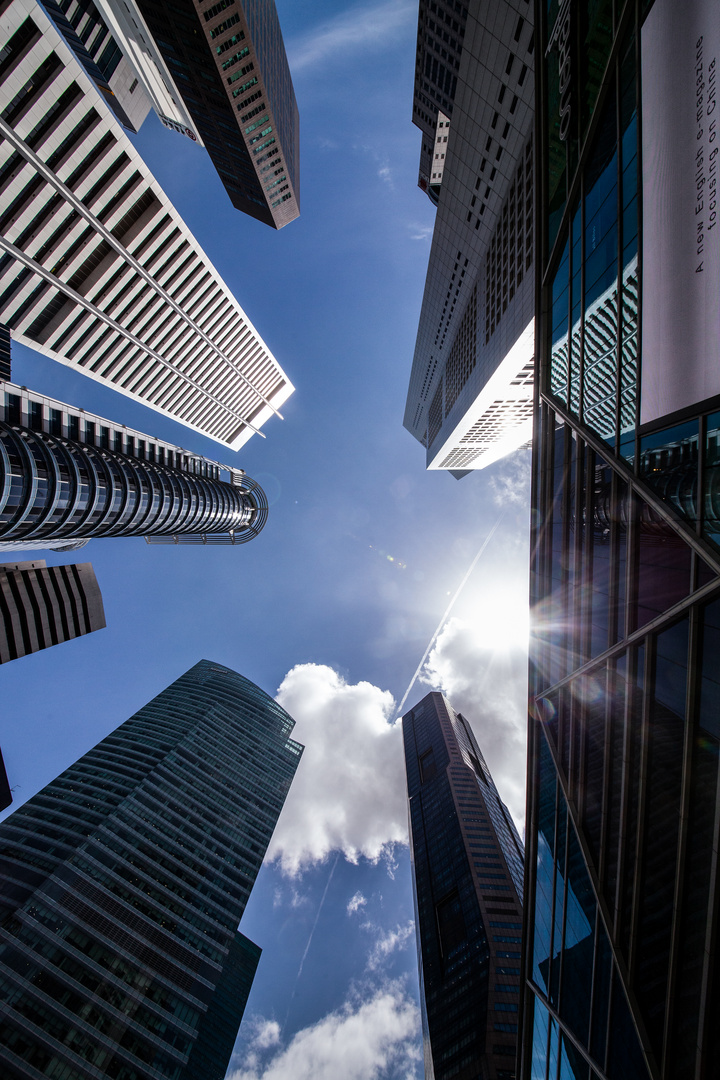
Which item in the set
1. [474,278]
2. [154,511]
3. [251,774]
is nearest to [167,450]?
[154,511]

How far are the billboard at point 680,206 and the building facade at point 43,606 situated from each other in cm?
7168

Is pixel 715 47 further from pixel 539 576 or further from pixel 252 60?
pixel 252 60

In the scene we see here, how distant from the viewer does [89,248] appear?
58.0 meters

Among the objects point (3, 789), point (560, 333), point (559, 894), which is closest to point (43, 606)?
point (3, 789)

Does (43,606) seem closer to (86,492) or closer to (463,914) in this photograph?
(86,492)

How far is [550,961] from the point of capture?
20.8m

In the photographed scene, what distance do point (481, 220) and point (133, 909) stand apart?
116 m

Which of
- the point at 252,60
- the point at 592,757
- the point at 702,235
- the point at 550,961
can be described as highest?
the point at 252,60

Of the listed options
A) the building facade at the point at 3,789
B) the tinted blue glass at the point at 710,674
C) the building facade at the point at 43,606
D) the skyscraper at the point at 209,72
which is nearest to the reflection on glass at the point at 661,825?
the tinted blue glass at the point at 710,674

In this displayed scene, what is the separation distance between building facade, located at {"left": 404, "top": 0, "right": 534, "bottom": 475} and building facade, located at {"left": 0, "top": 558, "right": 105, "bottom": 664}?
69563 millimetres

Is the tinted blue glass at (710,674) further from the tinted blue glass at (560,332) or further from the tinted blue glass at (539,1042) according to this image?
the tinted blue glass at (539,1042)

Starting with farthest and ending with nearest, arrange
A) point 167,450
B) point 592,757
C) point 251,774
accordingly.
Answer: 1. point 251,774
2. point 167,450
3. point 592,757

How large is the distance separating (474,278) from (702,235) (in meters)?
61.3

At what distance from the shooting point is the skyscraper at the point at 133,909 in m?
48.8
